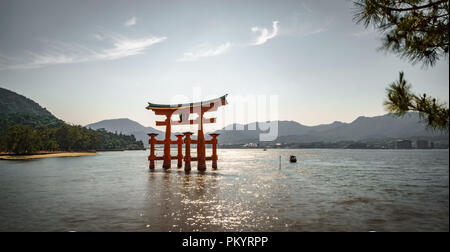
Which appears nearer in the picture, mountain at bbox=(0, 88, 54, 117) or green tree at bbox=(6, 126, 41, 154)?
green tree at bbox=(6, 126, 41, 154)

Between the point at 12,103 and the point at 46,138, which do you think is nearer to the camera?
the point at 46,138

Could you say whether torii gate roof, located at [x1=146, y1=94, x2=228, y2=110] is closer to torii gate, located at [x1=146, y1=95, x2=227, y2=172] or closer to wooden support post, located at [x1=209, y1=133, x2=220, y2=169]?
torii gate, located at [x1=146, y1=95, x2=227, y2=172]

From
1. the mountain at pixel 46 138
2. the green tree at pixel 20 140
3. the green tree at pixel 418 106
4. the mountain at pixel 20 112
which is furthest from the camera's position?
the mountain at pixel 20 112

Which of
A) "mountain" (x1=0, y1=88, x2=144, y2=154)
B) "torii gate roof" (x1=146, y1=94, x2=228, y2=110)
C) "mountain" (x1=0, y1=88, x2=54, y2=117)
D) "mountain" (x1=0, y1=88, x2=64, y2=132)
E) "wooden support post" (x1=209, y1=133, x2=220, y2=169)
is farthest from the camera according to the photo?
"mountain" (x1=0, y1=88, x2=54, y2=117)

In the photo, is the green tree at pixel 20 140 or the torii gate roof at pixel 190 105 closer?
the torii gate roof at pixel 190 105

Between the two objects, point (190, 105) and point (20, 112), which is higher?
point (20, 112)

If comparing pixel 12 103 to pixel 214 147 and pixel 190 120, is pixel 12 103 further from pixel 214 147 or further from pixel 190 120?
pixel 214 147

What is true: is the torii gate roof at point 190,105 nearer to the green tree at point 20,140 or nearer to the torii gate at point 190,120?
the torii gate at point 190,120

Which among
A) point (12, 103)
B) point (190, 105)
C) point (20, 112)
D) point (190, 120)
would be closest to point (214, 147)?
point (190, 120)

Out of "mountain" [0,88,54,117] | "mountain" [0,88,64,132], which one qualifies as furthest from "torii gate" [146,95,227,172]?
"mountain" [0,88,54,117]

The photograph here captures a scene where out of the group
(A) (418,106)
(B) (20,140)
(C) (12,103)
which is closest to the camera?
(A) (418,106)

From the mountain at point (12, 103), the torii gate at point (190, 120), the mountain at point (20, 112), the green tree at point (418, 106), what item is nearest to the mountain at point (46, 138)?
the mountain at point (20, 112)
